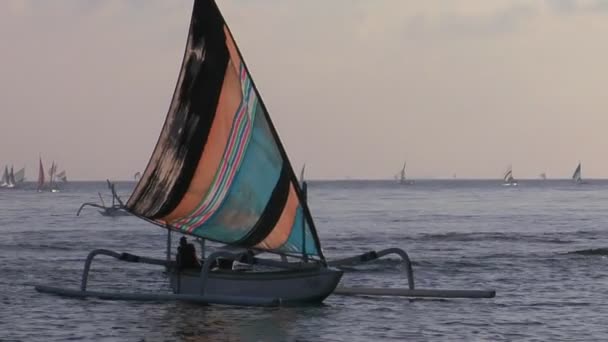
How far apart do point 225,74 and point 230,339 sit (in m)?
7.89

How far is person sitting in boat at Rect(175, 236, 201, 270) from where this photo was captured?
34094 mm

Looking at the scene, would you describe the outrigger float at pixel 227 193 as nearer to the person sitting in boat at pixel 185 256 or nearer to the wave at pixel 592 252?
the person sitting in boat at pixel 185 256

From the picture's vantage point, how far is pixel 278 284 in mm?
32219

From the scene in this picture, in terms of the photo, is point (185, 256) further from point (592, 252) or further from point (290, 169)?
point (592, 252)

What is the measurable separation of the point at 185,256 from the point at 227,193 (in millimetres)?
2205

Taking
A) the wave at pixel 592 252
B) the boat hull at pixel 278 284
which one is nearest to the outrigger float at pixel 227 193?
the boat hull at pixel 278 284

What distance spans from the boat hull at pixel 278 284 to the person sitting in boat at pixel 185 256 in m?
0.96

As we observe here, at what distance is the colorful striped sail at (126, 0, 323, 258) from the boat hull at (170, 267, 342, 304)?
627 mm

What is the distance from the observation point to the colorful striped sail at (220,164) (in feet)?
106

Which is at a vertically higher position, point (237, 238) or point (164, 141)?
point (164, 141)

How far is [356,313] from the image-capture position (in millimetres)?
34250

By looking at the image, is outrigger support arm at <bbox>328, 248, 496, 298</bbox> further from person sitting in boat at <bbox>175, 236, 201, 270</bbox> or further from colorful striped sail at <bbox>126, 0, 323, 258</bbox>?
person sitting in boat at <bbox>175, 236, 201, 270</bbox>

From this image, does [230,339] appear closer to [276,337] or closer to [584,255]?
[276,337]

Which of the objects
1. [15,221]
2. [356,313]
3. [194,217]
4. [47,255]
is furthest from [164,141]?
[15,221]
